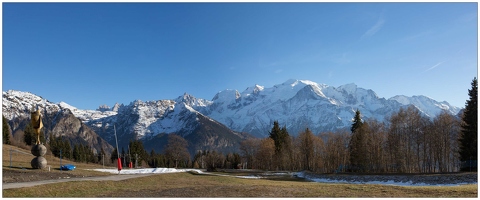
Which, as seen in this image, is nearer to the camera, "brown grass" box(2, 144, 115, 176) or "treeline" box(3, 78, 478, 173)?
"brown grass" box(2, 144, 115, 176)

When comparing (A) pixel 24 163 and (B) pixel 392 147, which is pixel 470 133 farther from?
(A) pixel 24 163

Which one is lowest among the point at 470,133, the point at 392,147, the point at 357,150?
the point at 357,150

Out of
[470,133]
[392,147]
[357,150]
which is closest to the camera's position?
[470,133]

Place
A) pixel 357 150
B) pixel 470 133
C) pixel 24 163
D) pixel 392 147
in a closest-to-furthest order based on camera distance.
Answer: pixel 24 163
pixel 470 133
pixel 392 147
pixel 357 150

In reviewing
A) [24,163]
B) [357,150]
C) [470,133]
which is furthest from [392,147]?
[24,163]

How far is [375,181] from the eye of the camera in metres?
42.1

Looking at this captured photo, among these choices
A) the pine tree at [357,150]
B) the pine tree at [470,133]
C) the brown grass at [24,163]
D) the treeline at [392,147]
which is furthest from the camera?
the pine tree at [357,150]

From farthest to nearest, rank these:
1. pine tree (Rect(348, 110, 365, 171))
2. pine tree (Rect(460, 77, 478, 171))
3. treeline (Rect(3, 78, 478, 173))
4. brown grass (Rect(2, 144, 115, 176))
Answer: pine tree (Rect(348, 110, 365, 171)), treeline (Rect(3, 78, 478, 173)), pine tree (Rect(460, 77, 478, 171)), brown grass (Rect(2, 144, 115, 176))

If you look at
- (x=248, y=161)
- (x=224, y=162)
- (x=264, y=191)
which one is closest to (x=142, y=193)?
(x=264, y=191)

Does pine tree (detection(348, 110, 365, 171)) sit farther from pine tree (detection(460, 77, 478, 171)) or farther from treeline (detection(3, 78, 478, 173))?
pine tree (detection(460, 77, 478, 171))

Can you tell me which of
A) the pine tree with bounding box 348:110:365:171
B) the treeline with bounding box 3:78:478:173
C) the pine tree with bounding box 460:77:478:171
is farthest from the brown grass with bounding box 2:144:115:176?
the pine tree with bounding box 348:110:365:171

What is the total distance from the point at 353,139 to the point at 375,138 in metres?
5.31

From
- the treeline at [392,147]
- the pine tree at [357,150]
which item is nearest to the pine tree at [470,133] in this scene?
the treeline at [392,147]

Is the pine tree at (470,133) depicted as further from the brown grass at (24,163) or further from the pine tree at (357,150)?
the brown grass at (24,163)
